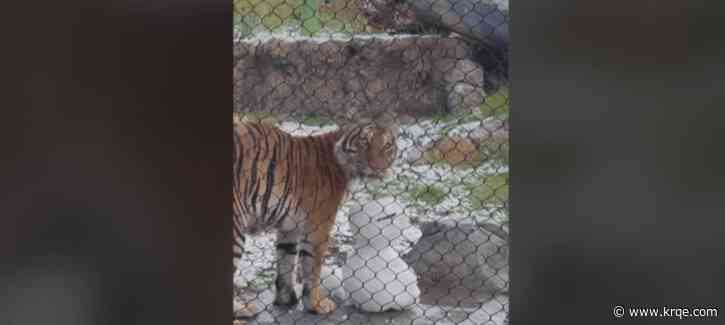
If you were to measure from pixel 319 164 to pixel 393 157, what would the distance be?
0.19m

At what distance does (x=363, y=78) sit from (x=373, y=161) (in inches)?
8.3

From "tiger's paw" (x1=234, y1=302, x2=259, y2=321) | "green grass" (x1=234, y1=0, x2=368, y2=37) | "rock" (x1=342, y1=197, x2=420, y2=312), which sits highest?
"green grass" (x1=234, y1=0, x2=368, y2=37)

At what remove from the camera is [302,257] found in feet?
6.91

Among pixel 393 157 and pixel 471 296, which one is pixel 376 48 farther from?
pixel 471 296

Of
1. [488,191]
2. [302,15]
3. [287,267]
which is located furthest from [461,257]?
[302,15]

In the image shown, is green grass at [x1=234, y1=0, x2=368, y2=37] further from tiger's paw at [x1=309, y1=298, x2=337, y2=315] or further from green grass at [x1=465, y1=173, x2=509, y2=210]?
tiger's paw at [x1=309, y1=298, x2=337, y2=315]

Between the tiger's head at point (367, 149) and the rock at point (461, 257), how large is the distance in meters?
0.20

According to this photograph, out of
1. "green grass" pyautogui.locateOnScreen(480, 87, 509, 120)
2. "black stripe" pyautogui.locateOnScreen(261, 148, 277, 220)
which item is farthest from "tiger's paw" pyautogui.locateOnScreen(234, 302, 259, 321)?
"green grass" pyautogui.locateOnScreen(480, 87, 509, 120)

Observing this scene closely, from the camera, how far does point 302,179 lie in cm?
208

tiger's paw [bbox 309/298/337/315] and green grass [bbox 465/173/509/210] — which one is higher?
green grass [bbox 465/173/509/210]

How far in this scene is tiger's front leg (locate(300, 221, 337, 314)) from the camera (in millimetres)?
2086

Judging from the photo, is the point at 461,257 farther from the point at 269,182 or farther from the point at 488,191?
the point at 269,182

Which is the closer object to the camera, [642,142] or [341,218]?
[642,142]

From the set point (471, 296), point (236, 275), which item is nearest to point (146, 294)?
point (236, 275)
